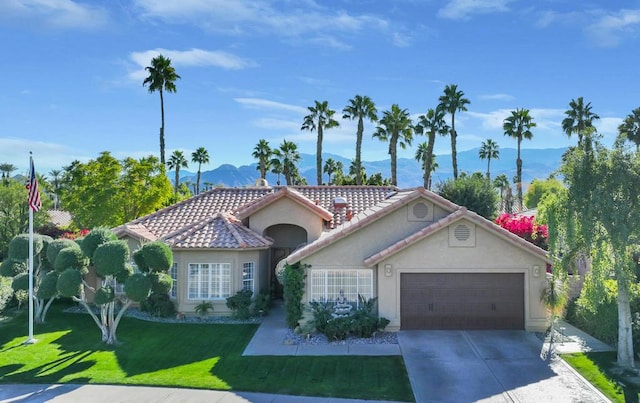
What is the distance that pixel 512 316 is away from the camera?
1844cm

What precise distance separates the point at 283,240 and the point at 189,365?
1066cm

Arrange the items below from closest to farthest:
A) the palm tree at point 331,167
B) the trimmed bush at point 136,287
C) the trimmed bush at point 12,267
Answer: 1. the trimmed bush at point 136,287
2. the trimmed bush at point 12,267
3. the palm tree at point 331,167

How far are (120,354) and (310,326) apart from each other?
6860 mm

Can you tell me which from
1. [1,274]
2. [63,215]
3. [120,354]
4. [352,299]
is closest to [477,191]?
[352,299]

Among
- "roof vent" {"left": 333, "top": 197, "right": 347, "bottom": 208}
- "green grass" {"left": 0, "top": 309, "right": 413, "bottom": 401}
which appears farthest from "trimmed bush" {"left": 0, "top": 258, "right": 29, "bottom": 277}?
"roof vent" {"left": 333, "top": 197, "right": 347, "bottom": 208}

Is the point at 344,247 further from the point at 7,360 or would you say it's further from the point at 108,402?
the point at 7,360

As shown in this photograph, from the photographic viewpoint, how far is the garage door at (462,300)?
1844cm

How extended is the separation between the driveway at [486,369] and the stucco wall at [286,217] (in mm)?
7889

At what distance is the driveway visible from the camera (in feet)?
41.0

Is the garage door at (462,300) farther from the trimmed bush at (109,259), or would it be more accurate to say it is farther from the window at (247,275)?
the trimmed bush at (109,259)

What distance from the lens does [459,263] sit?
1847cm

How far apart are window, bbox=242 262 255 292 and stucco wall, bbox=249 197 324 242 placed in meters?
2.34

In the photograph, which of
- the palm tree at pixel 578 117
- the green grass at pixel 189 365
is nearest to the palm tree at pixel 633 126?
the palm tree at pixel 578 117

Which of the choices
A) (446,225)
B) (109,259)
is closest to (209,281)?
(109,259)
